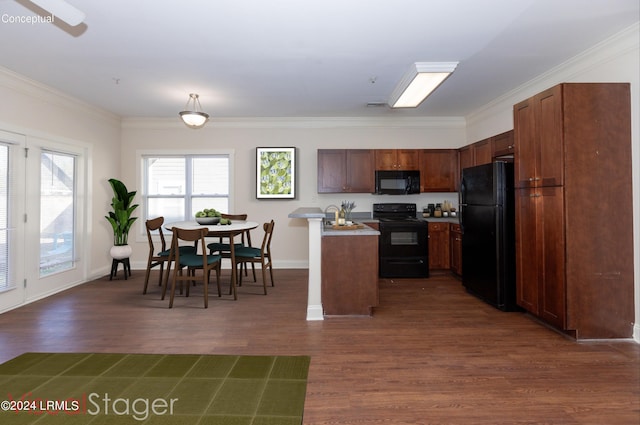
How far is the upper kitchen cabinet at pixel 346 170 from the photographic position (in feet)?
17.8

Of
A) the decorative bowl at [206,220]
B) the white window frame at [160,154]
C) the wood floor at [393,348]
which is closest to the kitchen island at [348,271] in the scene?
the wood floor at [393,348]

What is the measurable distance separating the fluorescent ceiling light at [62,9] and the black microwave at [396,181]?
424 centimetres

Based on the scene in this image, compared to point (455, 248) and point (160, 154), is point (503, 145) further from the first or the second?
point (160, 154)

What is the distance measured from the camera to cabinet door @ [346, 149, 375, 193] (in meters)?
5.43

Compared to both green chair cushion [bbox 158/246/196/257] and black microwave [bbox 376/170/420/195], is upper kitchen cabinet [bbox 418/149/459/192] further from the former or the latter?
green chair cushion [bbox 158/246/196/257]

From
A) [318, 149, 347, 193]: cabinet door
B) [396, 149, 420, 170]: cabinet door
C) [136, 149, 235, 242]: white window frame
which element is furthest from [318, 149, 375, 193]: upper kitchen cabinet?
[136, 149, 235, 242]: white window frame

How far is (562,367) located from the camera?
2.33m

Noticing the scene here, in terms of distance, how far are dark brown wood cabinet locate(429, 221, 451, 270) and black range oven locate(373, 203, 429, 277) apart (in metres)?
0.16

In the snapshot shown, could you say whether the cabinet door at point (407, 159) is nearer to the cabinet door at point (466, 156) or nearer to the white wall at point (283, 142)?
the white wall at point (283, 142)

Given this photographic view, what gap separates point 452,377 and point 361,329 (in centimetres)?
97

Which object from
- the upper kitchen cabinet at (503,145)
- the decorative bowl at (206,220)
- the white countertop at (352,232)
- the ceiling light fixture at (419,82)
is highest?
the ceiling light fixture at (419,82)

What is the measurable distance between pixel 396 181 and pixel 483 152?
1352mm

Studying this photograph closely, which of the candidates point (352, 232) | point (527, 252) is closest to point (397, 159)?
point (352, 232)

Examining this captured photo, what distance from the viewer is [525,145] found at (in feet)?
10.4
